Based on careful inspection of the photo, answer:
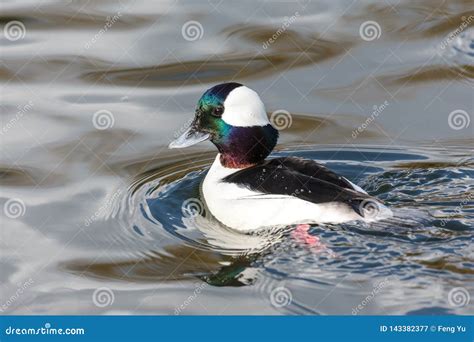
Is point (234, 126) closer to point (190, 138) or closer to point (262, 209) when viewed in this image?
point (190, 138)

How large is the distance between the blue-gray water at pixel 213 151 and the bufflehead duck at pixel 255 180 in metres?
0.18

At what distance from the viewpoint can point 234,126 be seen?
9.18 metres

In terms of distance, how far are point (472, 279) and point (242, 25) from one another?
6.16 metres

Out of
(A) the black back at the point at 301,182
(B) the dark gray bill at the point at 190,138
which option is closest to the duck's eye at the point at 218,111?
(B) the dark gray bill at the point at 190,138

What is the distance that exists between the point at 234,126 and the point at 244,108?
206 millimetres

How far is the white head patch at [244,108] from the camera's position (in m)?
9.08

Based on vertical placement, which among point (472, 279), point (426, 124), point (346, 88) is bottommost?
point (472, 279)

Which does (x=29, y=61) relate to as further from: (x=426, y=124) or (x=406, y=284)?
(x=406, y=284)

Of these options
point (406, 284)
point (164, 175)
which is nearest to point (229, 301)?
point (406, 284)

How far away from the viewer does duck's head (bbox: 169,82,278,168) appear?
9.10 m

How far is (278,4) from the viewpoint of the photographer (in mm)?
13125

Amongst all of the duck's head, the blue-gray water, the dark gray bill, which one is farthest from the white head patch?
the blue-gray water

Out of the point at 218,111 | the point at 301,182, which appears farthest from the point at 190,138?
the point at 301,182

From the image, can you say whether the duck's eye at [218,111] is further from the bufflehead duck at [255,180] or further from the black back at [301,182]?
the black back at [301,182]
